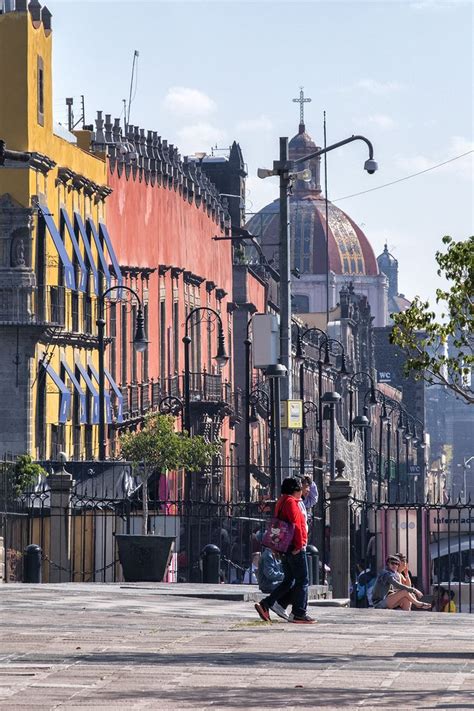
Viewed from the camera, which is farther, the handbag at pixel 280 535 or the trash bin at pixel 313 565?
the trash bin at pixel 313 565

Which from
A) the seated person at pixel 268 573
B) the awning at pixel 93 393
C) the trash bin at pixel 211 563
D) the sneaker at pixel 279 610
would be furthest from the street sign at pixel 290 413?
the awning at pixel 93 393

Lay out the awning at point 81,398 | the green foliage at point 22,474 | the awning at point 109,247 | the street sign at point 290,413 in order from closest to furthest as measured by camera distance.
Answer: the street sign at point 290,413
the green foliage at point 22,474
the awning at point 81,398
the awning at point 109,247

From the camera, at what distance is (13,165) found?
55.0 m

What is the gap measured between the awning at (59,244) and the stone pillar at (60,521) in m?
21.8

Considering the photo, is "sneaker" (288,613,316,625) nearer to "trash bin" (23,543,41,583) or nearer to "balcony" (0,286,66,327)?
"trash bin" (23,543,41,583)

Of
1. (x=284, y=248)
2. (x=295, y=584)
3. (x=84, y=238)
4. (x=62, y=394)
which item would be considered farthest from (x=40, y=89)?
(x=295, y=584)

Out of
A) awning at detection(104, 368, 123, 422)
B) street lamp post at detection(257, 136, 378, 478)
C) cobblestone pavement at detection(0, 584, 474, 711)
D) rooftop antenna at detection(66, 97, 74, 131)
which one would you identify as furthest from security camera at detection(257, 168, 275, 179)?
rooftop antenna at detection(66, 97, 74, 131)

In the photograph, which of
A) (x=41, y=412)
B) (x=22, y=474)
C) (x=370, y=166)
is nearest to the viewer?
(x=370, y=166)

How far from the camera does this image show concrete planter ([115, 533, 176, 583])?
105 ft

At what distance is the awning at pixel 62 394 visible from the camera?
5622 centimetres

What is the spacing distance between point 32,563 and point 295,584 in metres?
11.2

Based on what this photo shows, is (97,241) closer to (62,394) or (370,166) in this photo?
(62,394)

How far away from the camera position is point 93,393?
201ft

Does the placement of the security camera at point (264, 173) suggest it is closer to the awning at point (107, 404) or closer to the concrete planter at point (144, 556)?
the concrete planter at point (144, 556)
